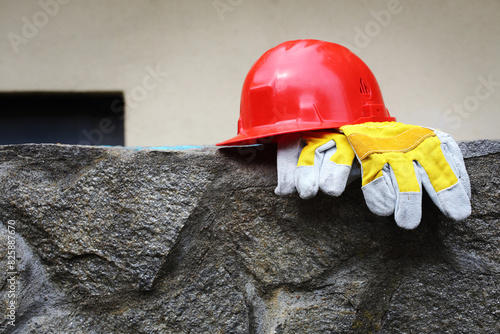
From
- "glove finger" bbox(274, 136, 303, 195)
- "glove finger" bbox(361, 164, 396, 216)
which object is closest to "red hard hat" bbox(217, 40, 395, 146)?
"glove finger" bbox(274, 136, 303, 195)

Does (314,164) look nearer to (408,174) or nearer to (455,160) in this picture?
(408,174)

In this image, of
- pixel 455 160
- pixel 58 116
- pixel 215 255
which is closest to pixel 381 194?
pixel 455 160

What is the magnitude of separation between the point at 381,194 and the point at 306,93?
27 cm

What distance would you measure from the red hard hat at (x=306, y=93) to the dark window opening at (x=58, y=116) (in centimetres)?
135

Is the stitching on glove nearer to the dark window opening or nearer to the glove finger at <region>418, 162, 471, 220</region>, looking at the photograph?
the glove finger at <region>418, 162, 471, 220</region>

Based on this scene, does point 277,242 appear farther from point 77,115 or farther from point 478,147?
point 77,115

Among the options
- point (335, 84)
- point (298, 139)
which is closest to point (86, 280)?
point (298, 139)

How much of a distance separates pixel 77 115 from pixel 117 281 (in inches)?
58.7

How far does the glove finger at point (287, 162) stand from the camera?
2.83 ft

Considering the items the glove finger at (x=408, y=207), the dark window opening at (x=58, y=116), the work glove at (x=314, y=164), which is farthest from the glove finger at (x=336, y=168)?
the dark window opening at (x=58, y=116)

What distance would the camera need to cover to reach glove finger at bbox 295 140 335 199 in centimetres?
81

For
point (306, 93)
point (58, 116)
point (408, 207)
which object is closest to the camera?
point (408, 207)

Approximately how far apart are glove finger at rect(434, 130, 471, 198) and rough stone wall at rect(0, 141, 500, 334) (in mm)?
105

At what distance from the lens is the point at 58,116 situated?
220 cm
